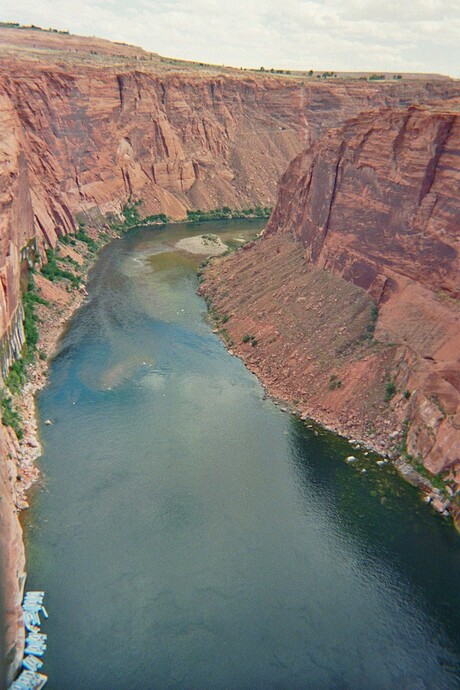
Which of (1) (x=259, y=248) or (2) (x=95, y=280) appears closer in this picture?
(1) (x=259, y=248)

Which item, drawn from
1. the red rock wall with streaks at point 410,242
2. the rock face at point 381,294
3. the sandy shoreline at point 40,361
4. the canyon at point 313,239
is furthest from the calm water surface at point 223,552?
the red rock wall with streaks at point 410,242

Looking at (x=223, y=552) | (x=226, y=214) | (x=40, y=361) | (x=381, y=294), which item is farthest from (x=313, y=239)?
(x=226, y=214)

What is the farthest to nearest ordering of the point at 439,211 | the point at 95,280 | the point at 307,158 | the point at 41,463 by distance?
the point at 95,280 → the point at 307,158 → the point at 439,211 → the point at 41,463

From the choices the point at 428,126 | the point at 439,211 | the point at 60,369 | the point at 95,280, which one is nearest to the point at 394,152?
the point at 428,126

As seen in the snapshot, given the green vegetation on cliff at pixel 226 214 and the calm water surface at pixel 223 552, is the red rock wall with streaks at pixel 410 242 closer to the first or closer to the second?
the calm water surface at pixel 223 552

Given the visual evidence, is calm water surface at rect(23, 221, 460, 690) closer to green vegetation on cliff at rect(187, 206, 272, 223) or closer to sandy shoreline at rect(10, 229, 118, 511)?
sandy shoreline at rect(10, 229, 118, 511)

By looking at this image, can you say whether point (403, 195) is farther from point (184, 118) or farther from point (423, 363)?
point (184, 118)
